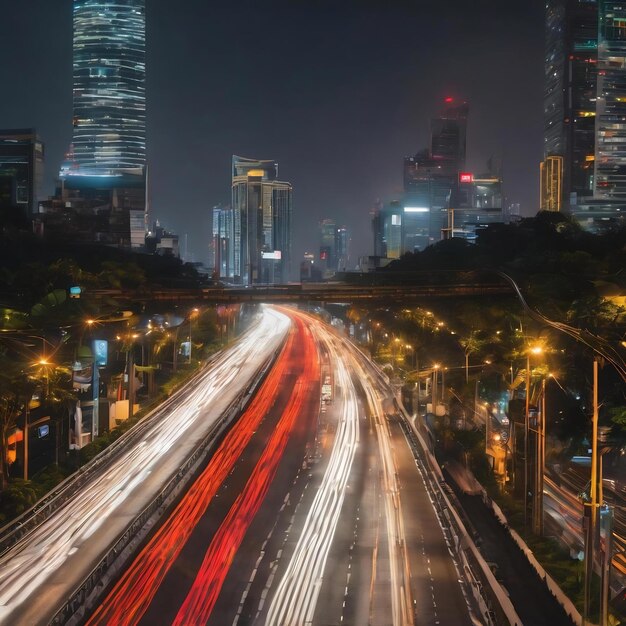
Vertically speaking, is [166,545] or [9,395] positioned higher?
[9,395]

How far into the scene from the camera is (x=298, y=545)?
2214cm

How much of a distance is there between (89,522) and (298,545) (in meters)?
6.58

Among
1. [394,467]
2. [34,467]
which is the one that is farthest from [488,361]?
[34,467]

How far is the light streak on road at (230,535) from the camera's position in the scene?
17.7 metres

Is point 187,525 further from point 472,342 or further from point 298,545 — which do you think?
point 472,342

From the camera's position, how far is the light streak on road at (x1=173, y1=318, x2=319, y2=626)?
17.7 meters

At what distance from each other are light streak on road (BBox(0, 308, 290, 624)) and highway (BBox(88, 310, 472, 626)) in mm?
1359

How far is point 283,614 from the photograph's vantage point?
17344 millimetres

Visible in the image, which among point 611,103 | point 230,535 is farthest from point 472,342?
point 611,103

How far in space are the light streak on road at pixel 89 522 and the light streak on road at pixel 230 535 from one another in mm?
2975

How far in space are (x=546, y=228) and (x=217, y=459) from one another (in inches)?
1497

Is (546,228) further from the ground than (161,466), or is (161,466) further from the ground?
(546,228)

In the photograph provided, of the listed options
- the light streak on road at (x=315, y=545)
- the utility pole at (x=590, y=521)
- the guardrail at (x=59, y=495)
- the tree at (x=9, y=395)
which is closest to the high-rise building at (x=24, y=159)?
the guardrail at (x=59, y=495)

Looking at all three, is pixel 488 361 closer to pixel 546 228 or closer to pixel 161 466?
pixel 161 466
